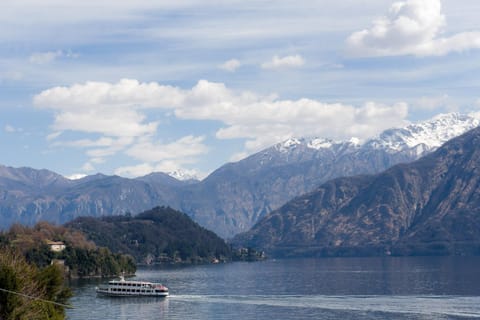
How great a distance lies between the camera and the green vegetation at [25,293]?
115062 mm

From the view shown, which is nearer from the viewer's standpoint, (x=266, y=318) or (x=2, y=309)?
(x=2, y=309)

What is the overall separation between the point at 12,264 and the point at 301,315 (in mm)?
75998

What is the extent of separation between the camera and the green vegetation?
378 feet

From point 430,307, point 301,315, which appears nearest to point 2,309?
point 301,315

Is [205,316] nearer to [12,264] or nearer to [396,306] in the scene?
[396,306]

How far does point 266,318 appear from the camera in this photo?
580 feet

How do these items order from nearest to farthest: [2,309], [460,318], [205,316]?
[2,309], [460,318], [205,316]

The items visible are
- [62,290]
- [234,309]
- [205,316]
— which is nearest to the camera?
[62,290]

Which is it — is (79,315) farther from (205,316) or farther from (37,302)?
(37,302)

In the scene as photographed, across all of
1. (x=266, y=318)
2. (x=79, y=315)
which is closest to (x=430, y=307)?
(x=266, y=318)

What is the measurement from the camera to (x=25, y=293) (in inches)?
4867

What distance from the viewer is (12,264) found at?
122 metres

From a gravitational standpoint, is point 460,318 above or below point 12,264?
below

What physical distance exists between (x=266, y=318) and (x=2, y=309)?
73.5 meters
